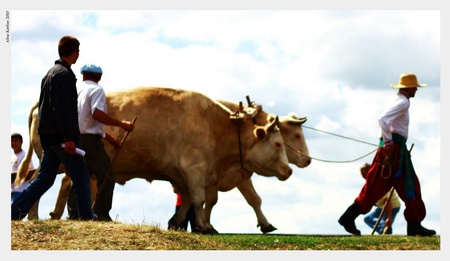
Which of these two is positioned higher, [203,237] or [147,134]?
[147,134]

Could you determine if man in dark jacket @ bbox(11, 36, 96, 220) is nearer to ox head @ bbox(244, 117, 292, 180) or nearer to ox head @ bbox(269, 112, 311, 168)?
ox head @ bbox(244, 117, 292, 180)

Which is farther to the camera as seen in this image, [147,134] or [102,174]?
[147,134]

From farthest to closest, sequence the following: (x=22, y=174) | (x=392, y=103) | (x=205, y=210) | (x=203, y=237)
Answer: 1. (x=205, y=210)
2. (x=22, y=174)
3. (x=392, y=103)
4. (x=203, y=237)

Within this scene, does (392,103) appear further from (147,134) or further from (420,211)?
(147,134)

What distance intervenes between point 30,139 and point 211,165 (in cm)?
315

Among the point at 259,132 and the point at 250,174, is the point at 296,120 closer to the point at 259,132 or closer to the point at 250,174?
the point at 250,174

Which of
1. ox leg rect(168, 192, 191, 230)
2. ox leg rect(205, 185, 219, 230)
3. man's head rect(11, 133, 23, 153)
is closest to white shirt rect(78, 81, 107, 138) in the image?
ox leg rect(168, 192, 191, 230)

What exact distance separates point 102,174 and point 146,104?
3459 mm

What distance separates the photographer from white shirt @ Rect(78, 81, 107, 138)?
1861 centimetres

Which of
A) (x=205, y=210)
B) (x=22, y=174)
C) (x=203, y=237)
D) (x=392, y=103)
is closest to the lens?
(x=203, y=237)

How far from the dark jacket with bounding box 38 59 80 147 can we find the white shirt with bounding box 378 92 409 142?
508cm

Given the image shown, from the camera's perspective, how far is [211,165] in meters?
22.4

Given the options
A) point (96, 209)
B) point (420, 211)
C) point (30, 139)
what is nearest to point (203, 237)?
point (96, 209)

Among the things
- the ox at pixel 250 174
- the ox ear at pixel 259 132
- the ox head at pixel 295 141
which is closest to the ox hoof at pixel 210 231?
the ox at pixel 250 174
